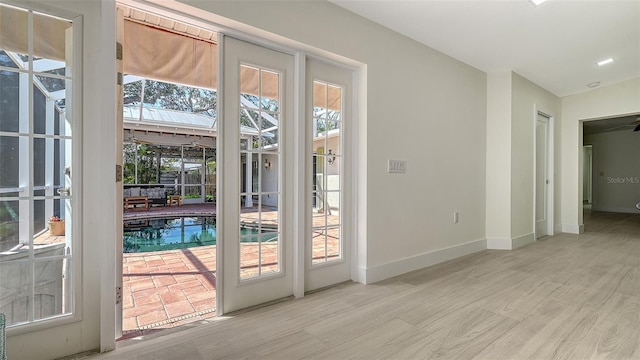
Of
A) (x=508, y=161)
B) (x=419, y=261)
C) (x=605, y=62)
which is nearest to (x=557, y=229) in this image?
(x=508, y=161)

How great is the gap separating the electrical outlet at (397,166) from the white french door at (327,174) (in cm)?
45

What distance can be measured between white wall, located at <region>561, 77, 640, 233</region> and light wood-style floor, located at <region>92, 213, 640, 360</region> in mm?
2724

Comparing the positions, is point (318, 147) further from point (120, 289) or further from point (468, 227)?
point (468, 227)

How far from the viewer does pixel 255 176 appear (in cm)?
249

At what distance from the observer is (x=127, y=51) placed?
2758mm

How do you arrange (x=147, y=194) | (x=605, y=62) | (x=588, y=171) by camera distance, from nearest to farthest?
1. (x=605, y=62)
2. (x=588, y=171)
3. (x=147, y=194)

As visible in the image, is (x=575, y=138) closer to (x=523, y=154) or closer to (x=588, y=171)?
(x=523, y=154)

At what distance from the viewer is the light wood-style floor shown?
174 centimetres

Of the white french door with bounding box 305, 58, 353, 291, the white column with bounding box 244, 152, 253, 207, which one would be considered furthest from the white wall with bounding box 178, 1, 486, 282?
the white column with bounding box 244, 152, 253, 207

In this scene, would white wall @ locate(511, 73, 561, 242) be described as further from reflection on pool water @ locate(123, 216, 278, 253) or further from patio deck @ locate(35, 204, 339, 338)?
reflection on pool water @ locate(123, 216, 278, 253)

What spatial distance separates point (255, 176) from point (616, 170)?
452 inches

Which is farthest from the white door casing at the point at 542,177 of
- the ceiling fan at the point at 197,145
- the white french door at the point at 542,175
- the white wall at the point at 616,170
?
the ceiling fan at the point at 197,145

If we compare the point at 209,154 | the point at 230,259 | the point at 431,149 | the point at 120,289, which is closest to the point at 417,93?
the point at 431,149

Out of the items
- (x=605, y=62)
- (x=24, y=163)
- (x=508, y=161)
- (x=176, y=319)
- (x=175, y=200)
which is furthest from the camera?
(x=175, y=200)
